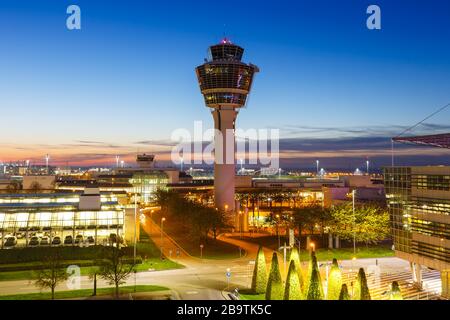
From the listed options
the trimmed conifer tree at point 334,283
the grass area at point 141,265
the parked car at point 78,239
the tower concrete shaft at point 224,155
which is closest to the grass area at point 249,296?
the trimmed conifer tree at point 334,283

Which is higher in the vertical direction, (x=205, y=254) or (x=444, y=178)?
(x=444, y=178)

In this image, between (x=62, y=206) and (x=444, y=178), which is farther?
(x=62, y=206)

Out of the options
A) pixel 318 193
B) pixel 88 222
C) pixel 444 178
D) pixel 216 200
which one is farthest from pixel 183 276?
pixel 318 193

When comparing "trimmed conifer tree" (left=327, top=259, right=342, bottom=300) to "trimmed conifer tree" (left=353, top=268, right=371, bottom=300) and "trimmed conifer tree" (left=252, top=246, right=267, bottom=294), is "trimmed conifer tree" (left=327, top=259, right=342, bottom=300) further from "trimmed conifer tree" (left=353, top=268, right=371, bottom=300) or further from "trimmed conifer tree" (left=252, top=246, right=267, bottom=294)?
"trimmed conifer tree" (left=252, top=246, right=267, bottom=294)

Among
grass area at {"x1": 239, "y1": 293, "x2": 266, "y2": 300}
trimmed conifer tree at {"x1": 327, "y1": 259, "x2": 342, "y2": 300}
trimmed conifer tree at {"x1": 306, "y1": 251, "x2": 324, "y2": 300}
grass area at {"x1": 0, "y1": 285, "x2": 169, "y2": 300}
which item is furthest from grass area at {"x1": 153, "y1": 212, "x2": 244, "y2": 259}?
trimmed conifer tree at {"x1": 306, "y1": 251, "x2": 324, "y2": 300}

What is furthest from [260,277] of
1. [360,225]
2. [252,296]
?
[360,225]

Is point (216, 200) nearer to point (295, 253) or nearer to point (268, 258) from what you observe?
point (268, 258)

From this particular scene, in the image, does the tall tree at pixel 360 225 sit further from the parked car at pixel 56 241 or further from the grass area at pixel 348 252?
the parked car at pixel 56 241
